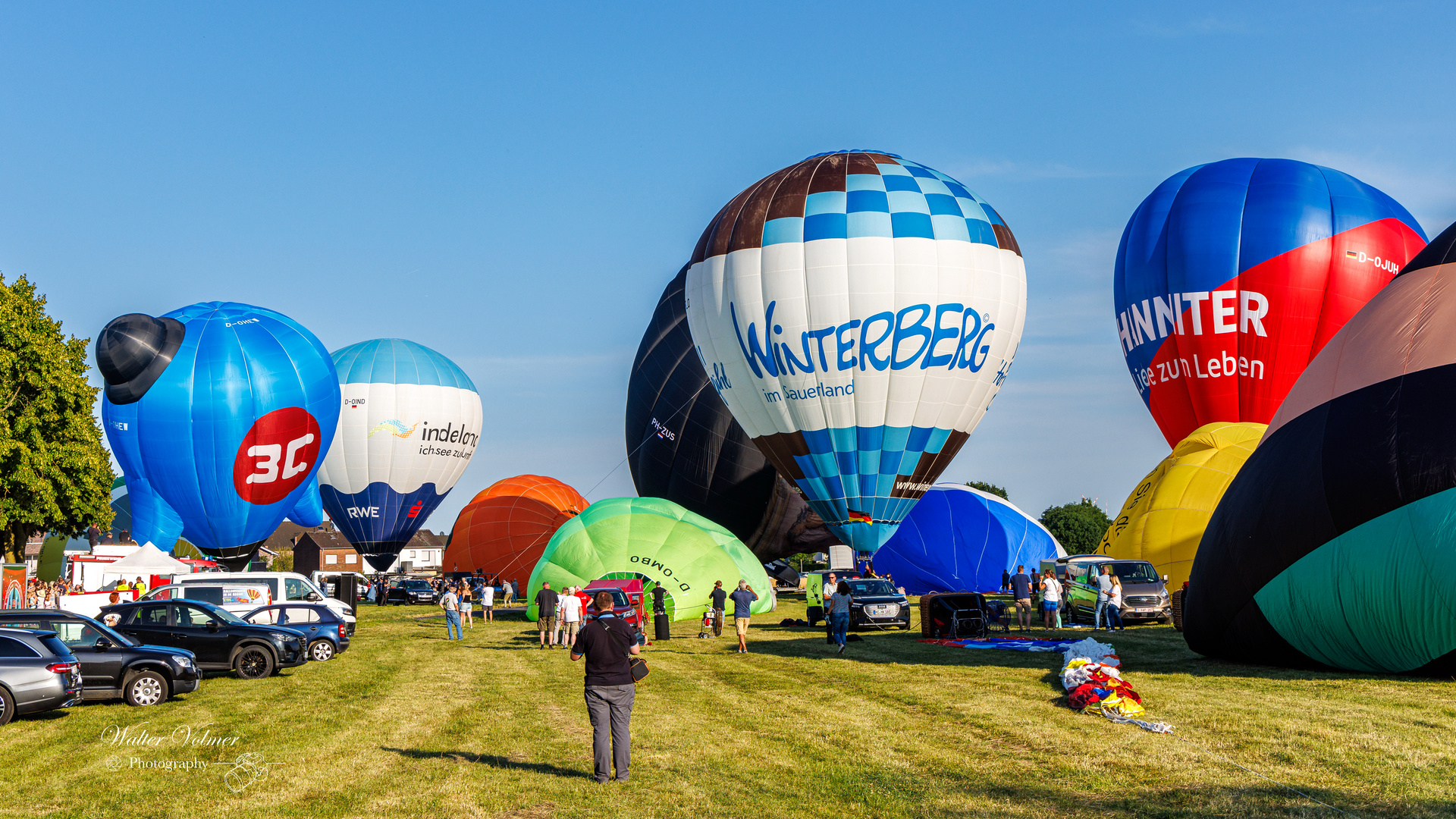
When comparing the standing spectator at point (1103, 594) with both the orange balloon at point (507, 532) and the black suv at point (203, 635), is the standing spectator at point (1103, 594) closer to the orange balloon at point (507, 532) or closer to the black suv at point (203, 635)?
the black suv at point (203, 635)

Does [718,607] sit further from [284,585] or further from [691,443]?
[691,443]

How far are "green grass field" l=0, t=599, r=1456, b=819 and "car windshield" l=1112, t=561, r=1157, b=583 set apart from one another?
28.4ft

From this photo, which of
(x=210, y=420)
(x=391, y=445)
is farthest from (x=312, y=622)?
(x=391, y=445)

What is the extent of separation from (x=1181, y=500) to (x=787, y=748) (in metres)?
22.8

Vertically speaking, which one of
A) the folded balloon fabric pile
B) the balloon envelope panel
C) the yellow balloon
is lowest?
the folded balloon fabric pile

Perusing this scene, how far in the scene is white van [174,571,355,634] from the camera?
26.9m

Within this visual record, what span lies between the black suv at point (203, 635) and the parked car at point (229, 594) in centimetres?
527

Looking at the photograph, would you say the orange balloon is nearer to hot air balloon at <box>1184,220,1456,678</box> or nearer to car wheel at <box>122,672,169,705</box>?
car wheel at <box>122,672,169,705</box>

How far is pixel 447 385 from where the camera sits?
5959 cm

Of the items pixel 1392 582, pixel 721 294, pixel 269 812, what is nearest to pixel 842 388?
pixel 721 294

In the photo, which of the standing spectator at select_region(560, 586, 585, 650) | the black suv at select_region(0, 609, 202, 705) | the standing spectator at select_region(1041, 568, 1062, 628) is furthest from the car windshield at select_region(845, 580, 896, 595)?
the black suv at select_region(0, 609, 202, 705)

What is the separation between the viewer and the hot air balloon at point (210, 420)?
37156 millimetres

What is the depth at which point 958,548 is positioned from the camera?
A: 42.4 metres

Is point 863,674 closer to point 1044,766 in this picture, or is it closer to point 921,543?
point 1044,766
